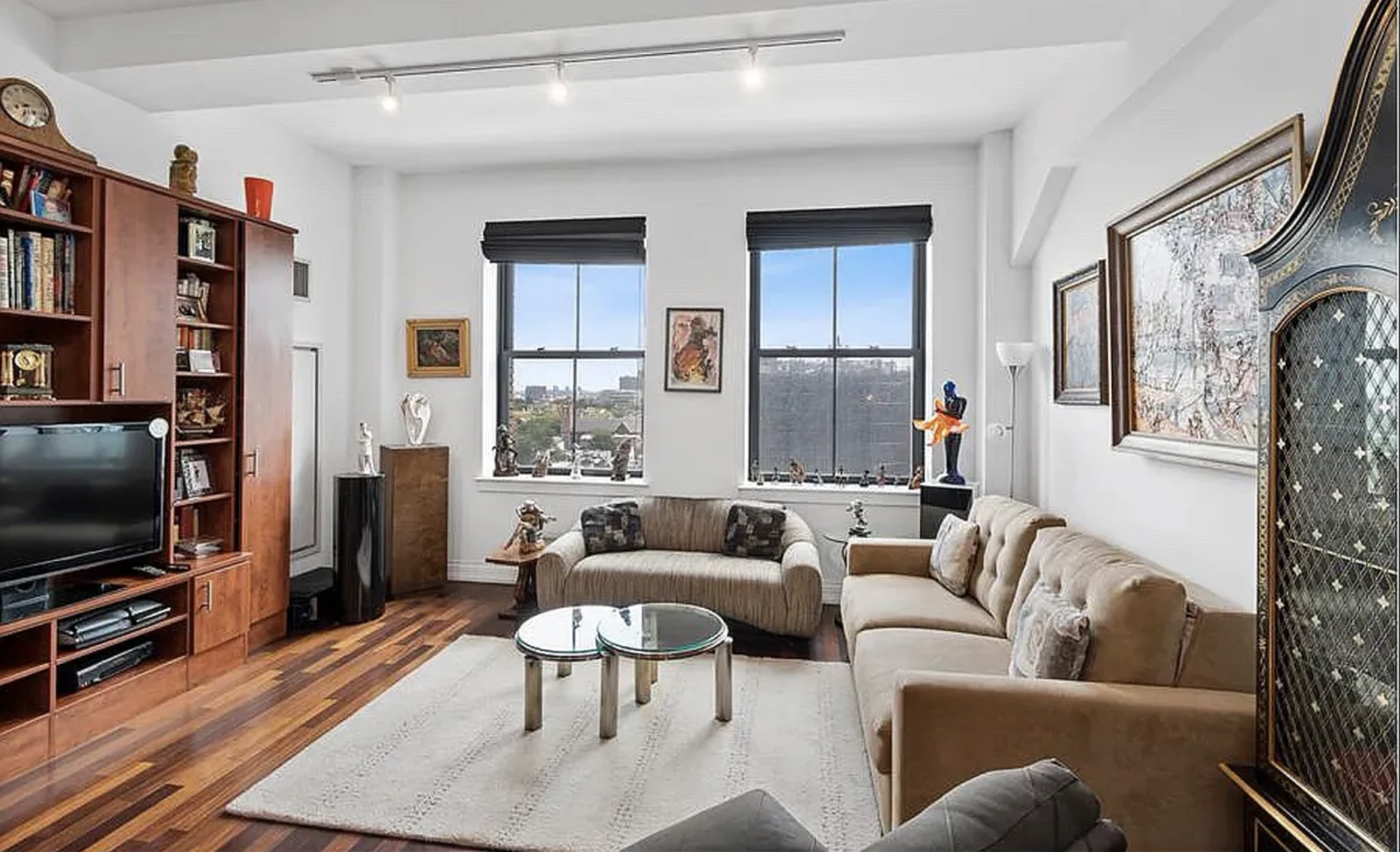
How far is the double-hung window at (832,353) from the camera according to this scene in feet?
16.4

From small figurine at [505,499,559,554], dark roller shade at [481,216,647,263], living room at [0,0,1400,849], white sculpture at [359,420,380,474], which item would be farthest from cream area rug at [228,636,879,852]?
dark roller shade at [481,216,647,263]

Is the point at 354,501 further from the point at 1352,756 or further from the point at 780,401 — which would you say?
the point at 1352,756

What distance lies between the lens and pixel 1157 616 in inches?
80.4

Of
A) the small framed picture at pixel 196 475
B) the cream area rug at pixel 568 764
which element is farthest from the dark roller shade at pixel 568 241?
the cream area rug at pixel 568 764

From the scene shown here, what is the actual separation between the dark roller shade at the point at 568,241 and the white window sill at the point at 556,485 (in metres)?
1.54

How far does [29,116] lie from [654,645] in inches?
125

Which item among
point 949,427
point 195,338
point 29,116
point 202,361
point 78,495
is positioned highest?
point 29,116

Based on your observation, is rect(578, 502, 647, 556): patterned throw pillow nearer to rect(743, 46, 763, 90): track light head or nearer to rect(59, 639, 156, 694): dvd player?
rect(59, 639, 156, 694): dvd player

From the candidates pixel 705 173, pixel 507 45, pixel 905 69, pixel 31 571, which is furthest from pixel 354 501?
pixel 905 69

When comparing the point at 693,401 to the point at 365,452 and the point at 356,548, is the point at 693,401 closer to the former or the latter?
the point at 365,452

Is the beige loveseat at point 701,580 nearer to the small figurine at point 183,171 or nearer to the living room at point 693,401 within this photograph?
the living room at point 693,401

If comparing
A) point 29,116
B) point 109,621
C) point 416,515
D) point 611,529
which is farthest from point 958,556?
point 29,116

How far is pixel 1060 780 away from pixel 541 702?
2426mm

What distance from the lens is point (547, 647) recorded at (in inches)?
116
